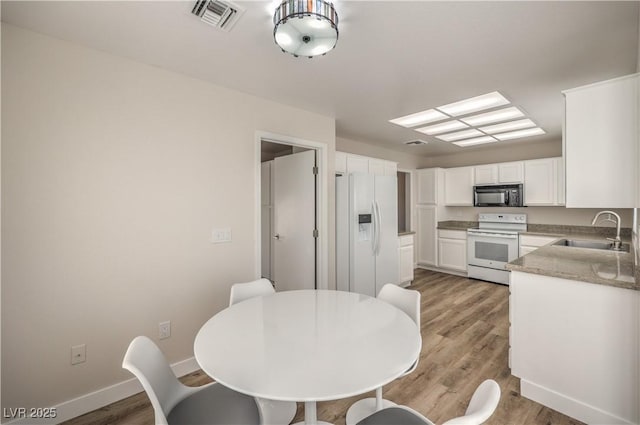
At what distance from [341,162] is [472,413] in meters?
3.25

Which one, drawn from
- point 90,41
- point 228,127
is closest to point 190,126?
point 228,127

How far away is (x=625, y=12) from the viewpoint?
156cm

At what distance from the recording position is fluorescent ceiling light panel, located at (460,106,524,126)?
3217 millimetres

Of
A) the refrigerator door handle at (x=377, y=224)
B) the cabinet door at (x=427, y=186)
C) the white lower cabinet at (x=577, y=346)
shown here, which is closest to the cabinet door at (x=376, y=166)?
the refrigerator door handle at (x=377, y=224)

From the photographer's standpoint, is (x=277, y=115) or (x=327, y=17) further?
(x=277, y=115)

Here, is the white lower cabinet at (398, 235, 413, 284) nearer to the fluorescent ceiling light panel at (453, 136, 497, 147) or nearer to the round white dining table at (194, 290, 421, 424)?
the fluorescent ceiling light panel at (453, 136, 497, 147)

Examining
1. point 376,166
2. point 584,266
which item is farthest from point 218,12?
point 376,166

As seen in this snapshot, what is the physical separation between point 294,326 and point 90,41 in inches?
88.1

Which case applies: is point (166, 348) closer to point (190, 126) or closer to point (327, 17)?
point (190, 126)

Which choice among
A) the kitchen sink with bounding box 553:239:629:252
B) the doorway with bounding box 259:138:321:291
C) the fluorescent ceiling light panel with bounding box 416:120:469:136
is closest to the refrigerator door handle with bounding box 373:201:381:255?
the doorway with bounding box 259:138:321:291

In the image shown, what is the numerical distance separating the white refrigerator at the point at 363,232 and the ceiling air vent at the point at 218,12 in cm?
221

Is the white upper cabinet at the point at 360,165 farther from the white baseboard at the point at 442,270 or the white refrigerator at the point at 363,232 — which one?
the white baseboard at the point at 442,270

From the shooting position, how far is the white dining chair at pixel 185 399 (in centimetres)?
117

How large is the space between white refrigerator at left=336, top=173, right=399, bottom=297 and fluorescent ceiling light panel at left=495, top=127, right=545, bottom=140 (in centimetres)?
201
